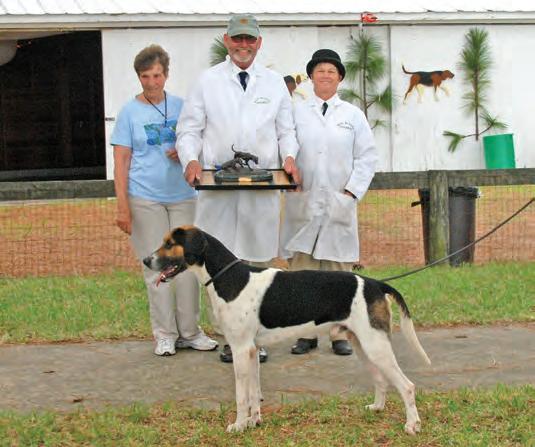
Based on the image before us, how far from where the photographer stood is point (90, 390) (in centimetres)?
591

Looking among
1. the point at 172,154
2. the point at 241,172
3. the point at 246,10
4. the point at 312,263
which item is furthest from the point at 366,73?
the point at 241,172

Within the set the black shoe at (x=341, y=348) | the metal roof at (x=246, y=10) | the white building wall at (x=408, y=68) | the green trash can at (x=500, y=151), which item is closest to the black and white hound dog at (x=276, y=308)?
the black shoe at (x=341, y=348)

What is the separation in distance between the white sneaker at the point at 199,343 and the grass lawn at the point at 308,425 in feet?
4.11

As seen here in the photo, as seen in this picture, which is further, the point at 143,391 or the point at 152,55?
the point at 152,55

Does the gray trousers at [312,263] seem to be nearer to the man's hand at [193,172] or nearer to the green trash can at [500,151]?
the man's hand at [193,172]

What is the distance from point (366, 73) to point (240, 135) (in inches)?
514

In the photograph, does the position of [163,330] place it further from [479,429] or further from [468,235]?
[468,235]

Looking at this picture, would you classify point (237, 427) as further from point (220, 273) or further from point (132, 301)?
point (132, 301)

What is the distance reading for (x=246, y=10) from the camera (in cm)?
1828

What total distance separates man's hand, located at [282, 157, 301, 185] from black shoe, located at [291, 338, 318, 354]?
3.58 feet

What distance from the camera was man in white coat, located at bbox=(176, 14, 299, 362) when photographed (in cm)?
643

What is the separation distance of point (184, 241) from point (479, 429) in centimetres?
183

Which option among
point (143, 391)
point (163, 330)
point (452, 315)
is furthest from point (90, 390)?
point (452, 315)

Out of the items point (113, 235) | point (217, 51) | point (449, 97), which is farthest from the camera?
point (449, 97)
